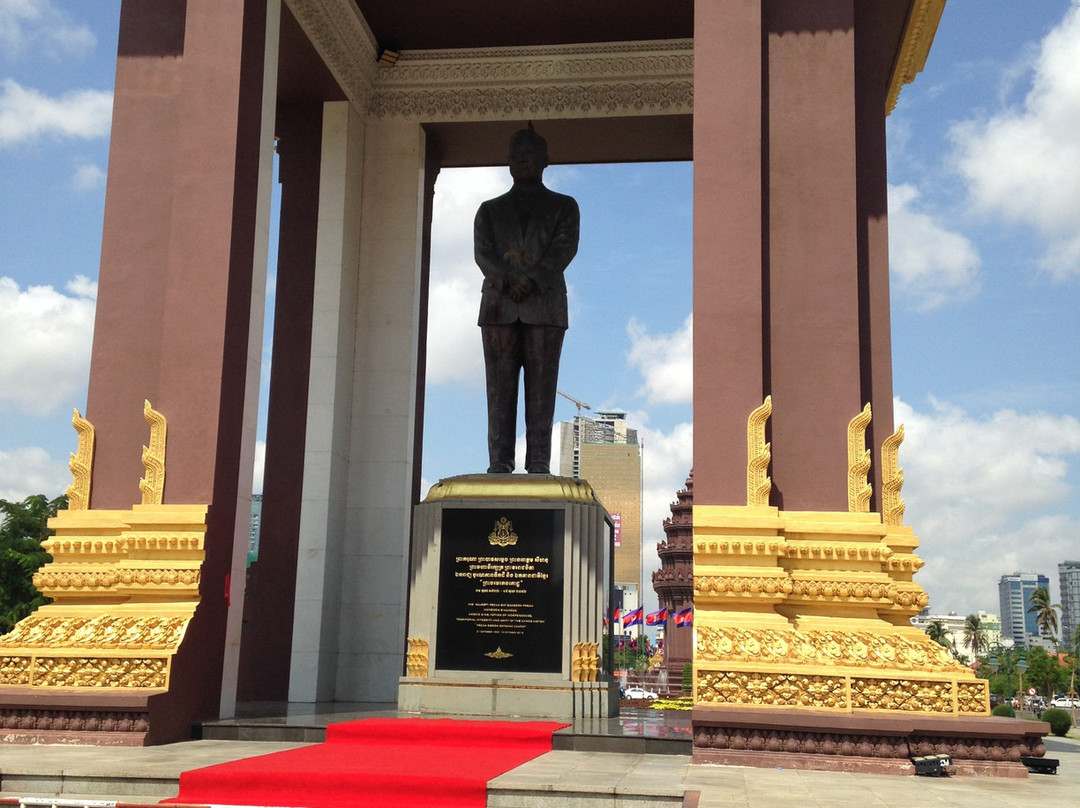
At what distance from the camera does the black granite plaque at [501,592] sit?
10.2 meters

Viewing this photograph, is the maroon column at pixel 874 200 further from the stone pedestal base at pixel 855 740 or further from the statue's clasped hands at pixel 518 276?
the stone pedestal base at pixel 855 740

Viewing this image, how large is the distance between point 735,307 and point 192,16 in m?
5.52

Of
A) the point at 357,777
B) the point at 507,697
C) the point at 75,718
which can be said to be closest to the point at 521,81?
the point at 507,697

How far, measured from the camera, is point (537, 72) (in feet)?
47.9

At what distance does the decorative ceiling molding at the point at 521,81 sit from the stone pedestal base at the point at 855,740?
847 centimetres

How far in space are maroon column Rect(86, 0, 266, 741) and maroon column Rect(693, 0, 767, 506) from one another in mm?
3946

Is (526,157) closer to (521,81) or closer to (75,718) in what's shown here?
(521,81)

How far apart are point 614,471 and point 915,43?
92.1 meters

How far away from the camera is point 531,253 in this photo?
11.8 m

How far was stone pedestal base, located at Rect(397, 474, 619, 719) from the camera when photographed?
10.0m

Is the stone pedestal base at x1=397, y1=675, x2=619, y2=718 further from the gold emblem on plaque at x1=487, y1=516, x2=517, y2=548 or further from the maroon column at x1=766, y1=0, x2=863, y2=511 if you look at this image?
the maroon column at x1=766, y1=0, x2=863, y2=511

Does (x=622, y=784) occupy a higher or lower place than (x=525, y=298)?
lower

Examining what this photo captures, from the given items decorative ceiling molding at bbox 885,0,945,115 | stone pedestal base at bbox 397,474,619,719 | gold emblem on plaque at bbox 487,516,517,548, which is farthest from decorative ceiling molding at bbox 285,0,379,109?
decorative ceiling molding at bbox 885,0,945,115

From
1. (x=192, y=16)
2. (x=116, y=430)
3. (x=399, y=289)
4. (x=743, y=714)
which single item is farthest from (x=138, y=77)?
(x=743, y=714)
